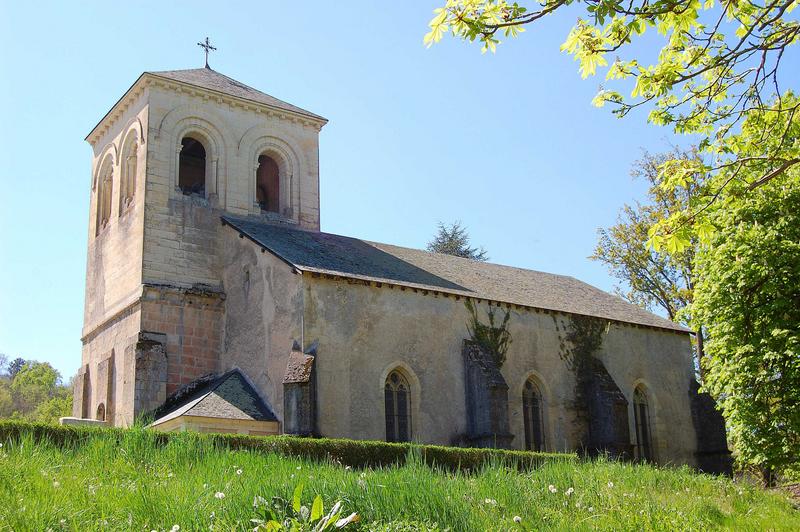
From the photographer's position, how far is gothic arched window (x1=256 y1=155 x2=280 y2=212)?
31266 millimetres

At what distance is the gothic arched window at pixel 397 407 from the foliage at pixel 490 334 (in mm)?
2903

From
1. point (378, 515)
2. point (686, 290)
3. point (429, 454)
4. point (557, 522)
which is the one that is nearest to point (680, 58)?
point (557, 522)

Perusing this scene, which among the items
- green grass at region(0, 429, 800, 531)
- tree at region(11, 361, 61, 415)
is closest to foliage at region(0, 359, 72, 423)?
tree at region(11, 361, 61, 415)

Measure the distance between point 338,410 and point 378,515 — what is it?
44.4 ft

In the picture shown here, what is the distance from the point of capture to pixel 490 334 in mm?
26922

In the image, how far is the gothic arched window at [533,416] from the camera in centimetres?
2744

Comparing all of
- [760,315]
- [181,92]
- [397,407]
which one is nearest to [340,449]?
[397,407]

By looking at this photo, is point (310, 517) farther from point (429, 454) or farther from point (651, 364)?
point (651, 364)

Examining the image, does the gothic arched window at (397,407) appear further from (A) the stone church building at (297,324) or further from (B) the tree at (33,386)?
(B) the tree at (33,386)

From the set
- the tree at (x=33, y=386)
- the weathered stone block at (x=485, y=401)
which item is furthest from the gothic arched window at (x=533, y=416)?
the tree at (x=33, y=386)

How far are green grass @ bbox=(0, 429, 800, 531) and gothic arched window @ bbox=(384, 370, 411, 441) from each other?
1131 cm

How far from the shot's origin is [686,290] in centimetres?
3866

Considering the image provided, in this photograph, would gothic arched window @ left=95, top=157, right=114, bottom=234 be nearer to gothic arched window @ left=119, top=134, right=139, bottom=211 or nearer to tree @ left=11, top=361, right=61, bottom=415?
gothic arched window @ left=119, top=134, right=139, bottom=211

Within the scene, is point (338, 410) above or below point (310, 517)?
above
